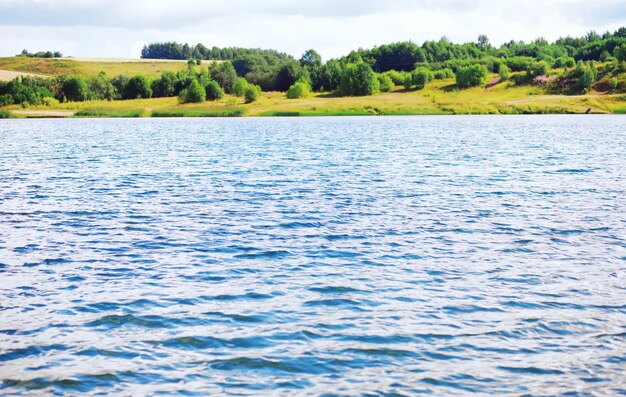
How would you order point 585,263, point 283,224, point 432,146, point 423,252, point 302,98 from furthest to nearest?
point 302,98 < point 432,146 < point 283,224 < point 423,252 < point 585,263

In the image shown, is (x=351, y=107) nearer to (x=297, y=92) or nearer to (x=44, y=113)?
(x=297, y=92)

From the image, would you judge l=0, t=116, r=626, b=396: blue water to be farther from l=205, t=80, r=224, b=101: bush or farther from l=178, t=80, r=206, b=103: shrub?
l=205, t=80, r=224, b=101: bush

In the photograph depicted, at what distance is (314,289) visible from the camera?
16562 millimetres

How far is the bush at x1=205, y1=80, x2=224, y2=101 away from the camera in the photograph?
19475 cm

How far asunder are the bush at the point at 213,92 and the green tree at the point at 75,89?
31648 millimetres

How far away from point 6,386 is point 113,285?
576 centimetres

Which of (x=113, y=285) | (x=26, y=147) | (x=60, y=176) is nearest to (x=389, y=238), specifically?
(x=113, y=285)

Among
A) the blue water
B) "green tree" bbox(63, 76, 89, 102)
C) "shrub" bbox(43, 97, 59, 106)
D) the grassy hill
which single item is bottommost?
the blue water

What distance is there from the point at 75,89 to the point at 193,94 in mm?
33916

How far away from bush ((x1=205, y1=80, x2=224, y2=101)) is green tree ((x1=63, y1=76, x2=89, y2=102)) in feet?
104

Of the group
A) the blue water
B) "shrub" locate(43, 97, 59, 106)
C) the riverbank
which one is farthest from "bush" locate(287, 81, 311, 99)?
the blue water

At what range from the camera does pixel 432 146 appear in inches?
2638

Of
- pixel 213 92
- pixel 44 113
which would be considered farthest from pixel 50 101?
pixel 213 92

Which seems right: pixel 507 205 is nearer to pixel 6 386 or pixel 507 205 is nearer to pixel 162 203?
pixel 162 203
